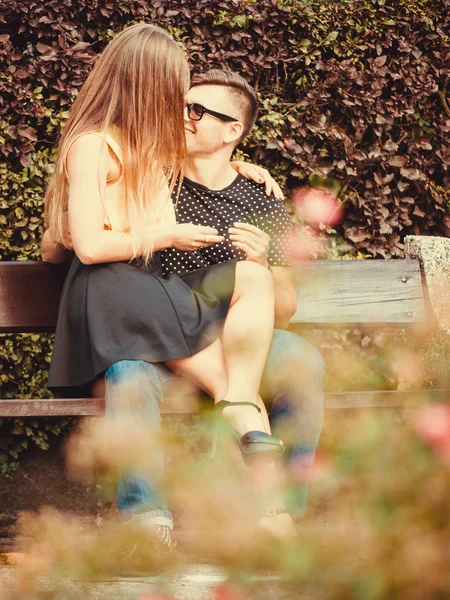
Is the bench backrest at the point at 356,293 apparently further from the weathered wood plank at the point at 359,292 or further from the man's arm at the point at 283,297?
the man's arm at the point at 283,297

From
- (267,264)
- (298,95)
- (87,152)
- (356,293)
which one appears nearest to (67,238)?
(87,152)

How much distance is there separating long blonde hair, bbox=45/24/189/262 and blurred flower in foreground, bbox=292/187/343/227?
1.43m

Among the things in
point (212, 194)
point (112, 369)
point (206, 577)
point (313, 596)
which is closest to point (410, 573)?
point (313, 596)

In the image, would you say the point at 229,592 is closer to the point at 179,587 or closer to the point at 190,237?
the point at 179,587

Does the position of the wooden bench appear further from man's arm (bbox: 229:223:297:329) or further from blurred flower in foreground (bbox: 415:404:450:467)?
blurred flower in foreground (bbox: 415:404:450:467)

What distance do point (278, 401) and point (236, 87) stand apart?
1211 millimetres

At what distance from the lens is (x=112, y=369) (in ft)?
7.70

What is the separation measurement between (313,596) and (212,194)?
6.88 ft

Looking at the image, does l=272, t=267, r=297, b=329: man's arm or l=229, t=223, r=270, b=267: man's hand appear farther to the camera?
l=272, t=267, r=297, b=329: man's arm

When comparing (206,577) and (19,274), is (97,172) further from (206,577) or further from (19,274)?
(206,577)

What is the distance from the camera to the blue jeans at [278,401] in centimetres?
216

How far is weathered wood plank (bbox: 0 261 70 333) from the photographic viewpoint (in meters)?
2.91

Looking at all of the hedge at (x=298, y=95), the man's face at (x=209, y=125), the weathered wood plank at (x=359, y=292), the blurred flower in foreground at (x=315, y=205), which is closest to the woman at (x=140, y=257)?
the man's face at (x=209, y=125)

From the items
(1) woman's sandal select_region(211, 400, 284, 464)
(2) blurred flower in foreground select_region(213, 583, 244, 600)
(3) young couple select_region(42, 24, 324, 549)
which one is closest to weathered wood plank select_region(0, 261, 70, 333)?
(3) young couple select_region(42, 24, 324, 549)
